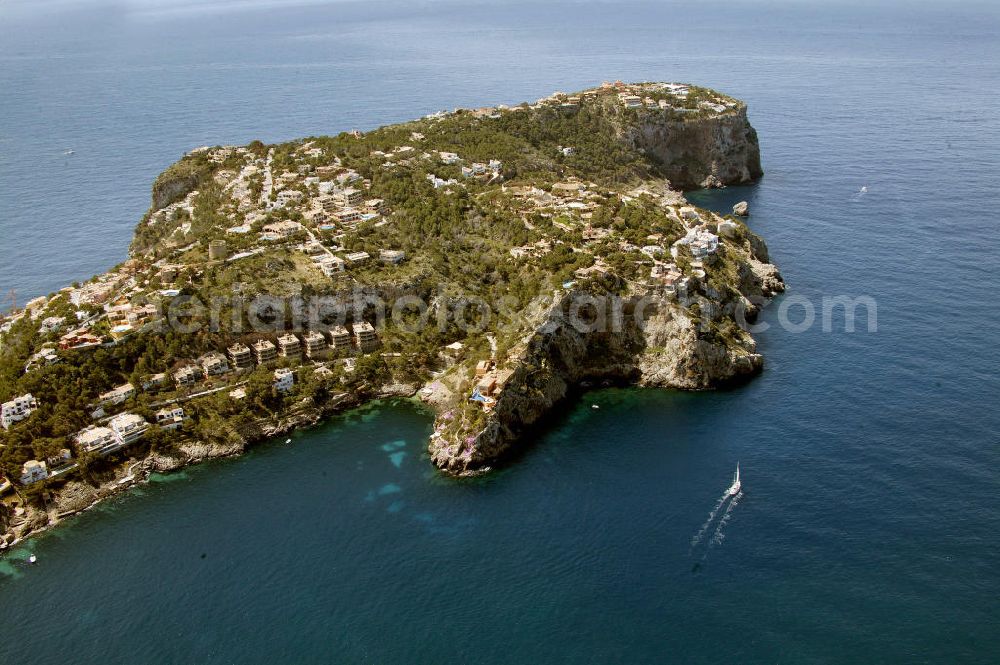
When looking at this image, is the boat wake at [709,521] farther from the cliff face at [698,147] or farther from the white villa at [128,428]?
the cliff face at [698,147]

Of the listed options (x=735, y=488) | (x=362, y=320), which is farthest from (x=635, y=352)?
(x=362, y=320)

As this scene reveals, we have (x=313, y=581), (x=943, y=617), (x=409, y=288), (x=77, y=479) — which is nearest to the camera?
(x=943, y=617)

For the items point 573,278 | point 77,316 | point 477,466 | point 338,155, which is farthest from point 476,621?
point 338,155

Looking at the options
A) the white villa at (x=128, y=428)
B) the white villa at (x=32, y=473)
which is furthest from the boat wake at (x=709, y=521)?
the white villa at (x=32, y=473)

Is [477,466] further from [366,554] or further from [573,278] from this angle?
[573,278]

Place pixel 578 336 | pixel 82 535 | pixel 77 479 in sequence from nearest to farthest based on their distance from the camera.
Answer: pixel 82 535, pixel 77 479, pixel 578 336

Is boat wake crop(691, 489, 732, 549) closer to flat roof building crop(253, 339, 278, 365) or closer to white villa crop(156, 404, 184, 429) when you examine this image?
flat roof building crop(253, 339, 278, 365)

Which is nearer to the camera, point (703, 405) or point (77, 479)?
point (77, 479)
